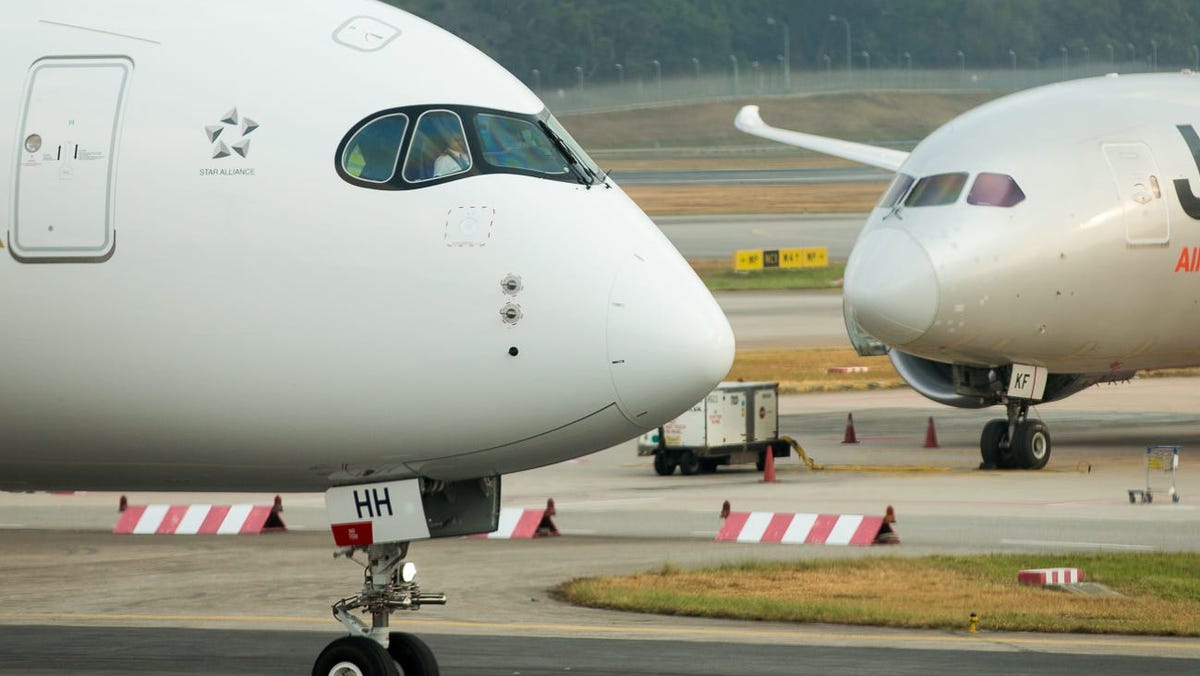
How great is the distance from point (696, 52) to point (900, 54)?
18090 mm

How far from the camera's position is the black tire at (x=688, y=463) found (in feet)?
109

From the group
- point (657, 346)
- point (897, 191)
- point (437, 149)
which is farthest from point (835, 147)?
point (657, 346)

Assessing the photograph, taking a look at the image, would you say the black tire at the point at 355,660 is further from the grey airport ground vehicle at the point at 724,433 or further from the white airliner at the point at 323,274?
the grey airport ground vehicle at the point at 724,433

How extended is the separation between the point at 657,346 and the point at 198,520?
1572 centimetres

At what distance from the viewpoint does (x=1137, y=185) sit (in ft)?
105

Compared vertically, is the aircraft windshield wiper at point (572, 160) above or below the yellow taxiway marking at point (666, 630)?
above

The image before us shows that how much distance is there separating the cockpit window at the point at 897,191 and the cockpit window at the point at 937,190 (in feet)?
0.62

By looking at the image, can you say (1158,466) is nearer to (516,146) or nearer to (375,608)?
(375,608)

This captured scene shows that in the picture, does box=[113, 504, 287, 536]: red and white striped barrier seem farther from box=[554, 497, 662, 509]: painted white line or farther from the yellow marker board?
the yellow marker board

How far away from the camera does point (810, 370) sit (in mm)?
49469

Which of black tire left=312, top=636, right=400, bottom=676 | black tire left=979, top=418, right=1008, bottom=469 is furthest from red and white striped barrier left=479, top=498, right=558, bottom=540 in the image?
black tire left=312, top=636, right=400, bottom=676

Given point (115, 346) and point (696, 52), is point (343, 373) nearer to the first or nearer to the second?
point (115, 346)

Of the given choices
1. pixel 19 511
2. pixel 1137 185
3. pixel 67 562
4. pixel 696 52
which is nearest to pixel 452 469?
pixel 67 562

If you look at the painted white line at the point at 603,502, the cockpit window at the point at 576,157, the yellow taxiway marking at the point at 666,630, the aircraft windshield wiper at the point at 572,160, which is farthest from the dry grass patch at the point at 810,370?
the aircraft windshield wiper at the point at 572,160
